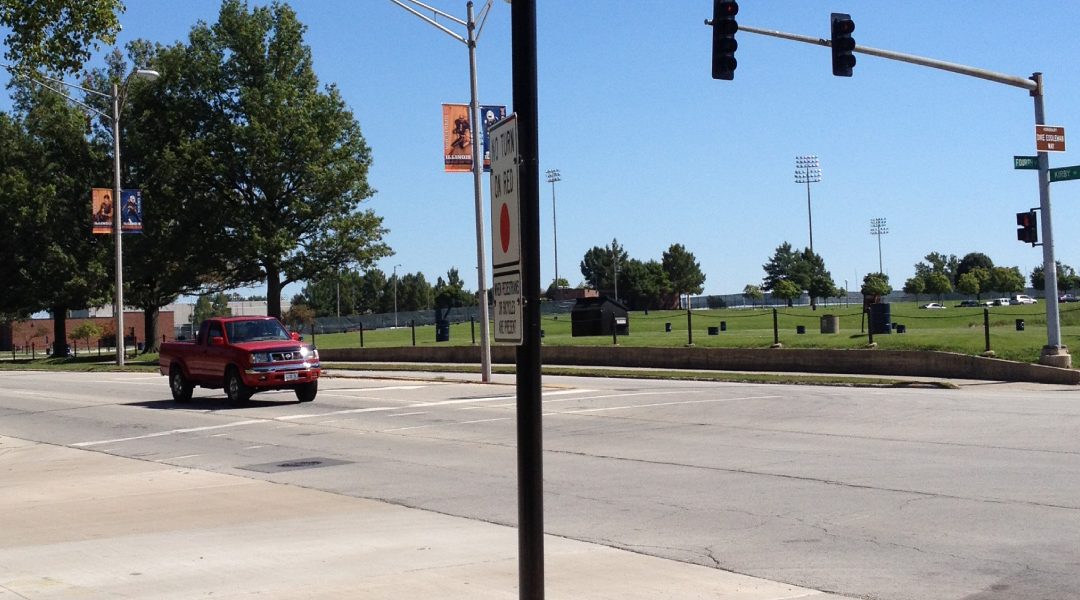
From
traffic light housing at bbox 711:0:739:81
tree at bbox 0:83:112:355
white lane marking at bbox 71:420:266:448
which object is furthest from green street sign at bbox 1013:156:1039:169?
tree at bbox 0:83:112:355

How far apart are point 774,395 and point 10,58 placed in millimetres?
14823

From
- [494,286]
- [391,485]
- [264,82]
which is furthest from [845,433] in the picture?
[264,82]

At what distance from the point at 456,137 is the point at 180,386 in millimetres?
8961

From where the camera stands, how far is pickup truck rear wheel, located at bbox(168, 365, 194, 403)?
2550 cm

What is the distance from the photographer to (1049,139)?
82.0 feet

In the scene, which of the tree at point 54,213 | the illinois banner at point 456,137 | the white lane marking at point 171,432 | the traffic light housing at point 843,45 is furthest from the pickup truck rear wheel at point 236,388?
the tree at point 54,213

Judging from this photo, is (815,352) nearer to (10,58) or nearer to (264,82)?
(10,58)

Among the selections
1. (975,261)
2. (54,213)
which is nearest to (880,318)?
(54,213)

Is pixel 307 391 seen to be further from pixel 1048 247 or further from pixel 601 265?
pixel 601 265

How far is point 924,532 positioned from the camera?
9008 mm

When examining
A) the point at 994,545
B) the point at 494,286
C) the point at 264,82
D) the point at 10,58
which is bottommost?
the point at 994,545

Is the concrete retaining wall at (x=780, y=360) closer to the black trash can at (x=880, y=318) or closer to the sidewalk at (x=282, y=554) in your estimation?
the black trash can at (x=880, y=318)

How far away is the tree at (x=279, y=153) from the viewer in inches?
2126

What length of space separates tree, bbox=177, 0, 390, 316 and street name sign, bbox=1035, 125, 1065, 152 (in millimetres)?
36012
